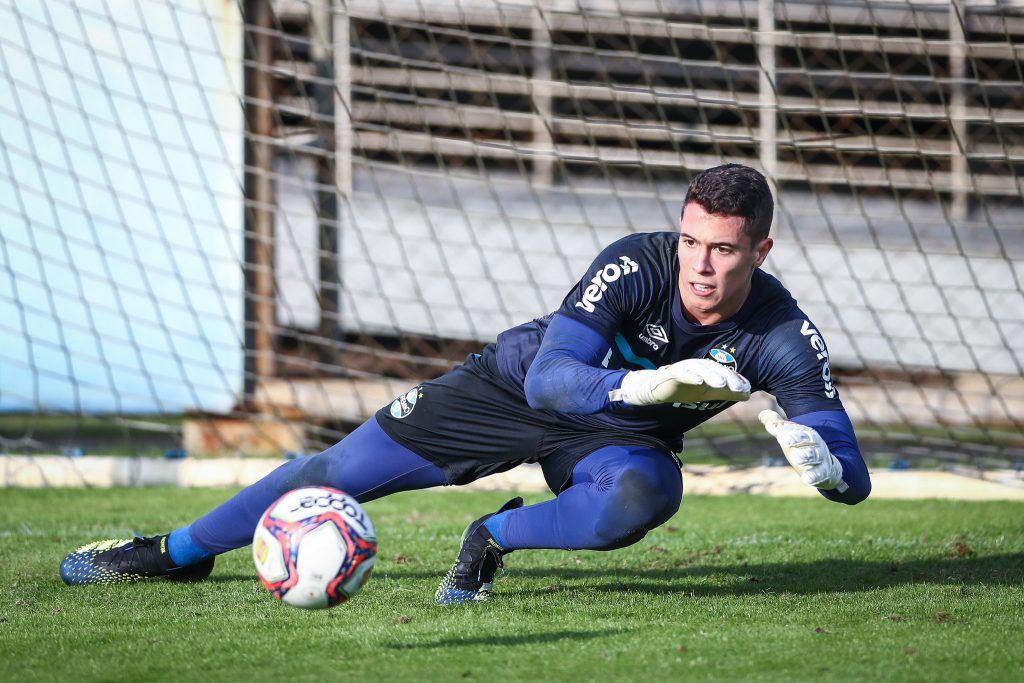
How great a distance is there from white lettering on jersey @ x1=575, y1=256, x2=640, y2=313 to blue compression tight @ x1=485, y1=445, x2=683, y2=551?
54 centimetres

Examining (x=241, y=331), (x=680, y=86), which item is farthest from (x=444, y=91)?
(x=241, y=331)

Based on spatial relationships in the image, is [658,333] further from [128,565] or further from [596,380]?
[128,565]

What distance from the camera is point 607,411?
3832 millimetres

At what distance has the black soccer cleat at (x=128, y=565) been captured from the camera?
14.0 feet

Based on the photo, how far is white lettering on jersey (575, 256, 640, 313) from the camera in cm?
366

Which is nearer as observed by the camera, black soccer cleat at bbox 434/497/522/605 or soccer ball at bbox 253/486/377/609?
soccer ball at bbox 253/486/377/609

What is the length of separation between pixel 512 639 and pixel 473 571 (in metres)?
0.59

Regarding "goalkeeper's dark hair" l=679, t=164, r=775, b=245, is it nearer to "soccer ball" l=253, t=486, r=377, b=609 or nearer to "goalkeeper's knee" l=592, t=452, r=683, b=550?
"goalkeeper's knee" l=592, t=452, r=683, b=550

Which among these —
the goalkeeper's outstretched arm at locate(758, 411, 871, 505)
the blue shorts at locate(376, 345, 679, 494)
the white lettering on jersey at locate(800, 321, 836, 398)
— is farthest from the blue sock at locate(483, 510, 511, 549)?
the white lettering on jersey at locate(800, 321, 836, 398)

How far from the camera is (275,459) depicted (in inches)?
285

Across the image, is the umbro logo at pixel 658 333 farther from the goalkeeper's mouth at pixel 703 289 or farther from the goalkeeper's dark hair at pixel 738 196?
the goalkeeper's dark hair at pixel 738 196

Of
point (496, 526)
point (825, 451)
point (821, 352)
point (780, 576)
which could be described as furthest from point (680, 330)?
point (780, 576)

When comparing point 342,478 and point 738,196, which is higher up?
point 738,196

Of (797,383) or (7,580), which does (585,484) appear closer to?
(797,383)
